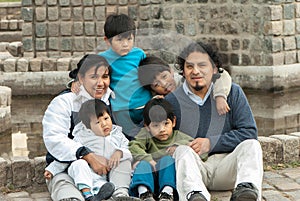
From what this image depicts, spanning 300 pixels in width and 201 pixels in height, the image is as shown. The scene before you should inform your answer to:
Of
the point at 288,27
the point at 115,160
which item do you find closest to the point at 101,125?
the point at 115,160

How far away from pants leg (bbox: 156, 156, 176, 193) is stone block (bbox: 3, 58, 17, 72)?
8.13 metres

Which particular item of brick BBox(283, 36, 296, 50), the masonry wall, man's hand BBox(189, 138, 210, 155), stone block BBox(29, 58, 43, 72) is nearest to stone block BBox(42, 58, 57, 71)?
stone block BBox(29, 58, 43, 72)

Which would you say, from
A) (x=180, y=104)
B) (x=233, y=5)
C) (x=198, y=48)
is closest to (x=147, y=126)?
(x=180, y=104)

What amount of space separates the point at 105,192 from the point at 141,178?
0.99 ft

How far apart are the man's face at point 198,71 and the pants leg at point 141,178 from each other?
74 cm

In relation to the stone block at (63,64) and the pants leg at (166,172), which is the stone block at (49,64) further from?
the pants leg at (166,172)

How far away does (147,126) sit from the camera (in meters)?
5.77

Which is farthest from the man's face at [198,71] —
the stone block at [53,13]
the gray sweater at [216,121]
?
the stone block at [53,13]

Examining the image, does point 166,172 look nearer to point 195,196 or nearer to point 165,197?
point 165,197

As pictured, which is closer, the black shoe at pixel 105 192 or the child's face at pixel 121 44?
the black shoe at pixel 105 192

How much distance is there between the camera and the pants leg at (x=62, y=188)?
5323mm

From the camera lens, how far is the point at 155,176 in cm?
558

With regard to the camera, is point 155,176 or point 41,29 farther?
point 41,29

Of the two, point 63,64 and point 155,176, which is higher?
point 155,176
